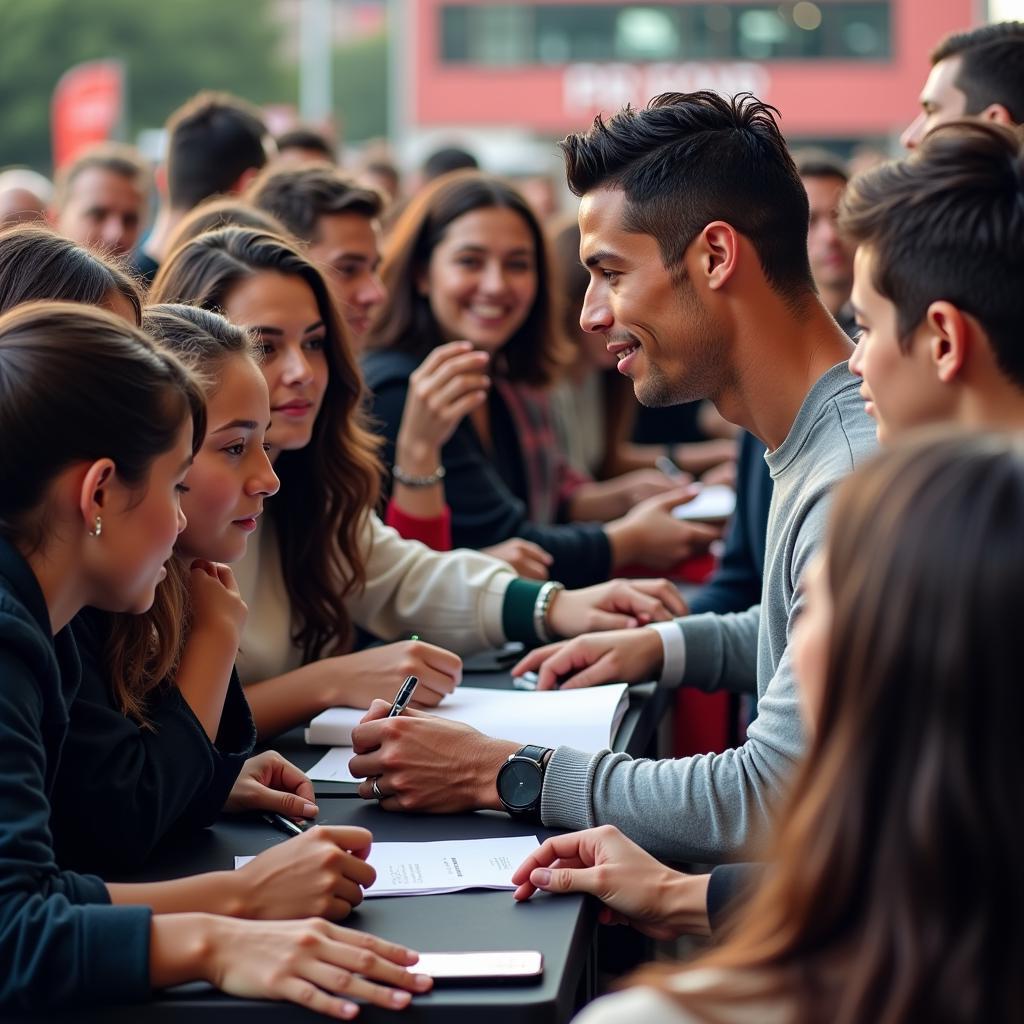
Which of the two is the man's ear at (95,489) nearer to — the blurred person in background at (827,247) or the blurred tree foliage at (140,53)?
the blurred person in background at (827,247)

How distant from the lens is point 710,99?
7.50ft

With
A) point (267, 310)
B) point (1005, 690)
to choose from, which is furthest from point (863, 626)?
point (267, 310)

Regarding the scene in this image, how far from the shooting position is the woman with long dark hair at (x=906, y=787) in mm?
912

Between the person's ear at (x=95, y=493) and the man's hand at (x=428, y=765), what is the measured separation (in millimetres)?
578

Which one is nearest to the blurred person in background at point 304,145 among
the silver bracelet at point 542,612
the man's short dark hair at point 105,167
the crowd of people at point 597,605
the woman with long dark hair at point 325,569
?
the man's short dark hair at point 105,167

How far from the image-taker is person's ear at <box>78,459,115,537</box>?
1454mm

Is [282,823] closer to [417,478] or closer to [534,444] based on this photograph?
[417,478]

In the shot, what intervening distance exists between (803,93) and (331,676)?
2701 centimetres

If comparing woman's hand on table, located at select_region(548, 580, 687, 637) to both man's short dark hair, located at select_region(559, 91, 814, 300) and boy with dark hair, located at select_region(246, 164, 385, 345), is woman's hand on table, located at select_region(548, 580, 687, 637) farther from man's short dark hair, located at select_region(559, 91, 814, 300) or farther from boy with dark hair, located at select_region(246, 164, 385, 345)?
boy with dark hair, located at select_region(246, 164, 385, 345)

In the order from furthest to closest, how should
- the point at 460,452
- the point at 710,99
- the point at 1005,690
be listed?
the point at 460,452, the point at 710,99, the point at 1005,690

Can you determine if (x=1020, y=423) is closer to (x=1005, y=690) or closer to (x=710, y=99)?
(x=1005, y=690)

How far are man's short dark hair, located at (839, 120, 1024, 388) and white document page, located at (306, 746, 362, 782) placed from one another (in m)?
0.93

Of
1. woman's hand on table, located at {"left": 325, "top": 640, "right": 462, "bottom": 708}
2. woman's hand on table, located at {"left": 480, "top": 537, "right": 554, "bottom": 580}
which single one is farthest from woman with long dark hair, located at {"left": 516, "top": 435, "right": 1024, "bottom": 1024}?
woman's hand on table, located at {"left": 480, "top": 537, "right": 554, "bottom": 580}

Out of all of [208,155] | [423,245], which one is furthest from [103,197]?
[423,245]
